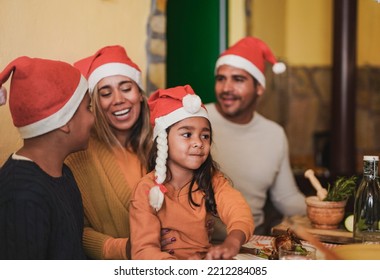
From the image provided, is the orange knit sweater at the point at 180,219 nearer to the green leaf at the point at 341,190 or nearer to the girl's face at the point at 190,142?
the girl's face at the point at 190,142

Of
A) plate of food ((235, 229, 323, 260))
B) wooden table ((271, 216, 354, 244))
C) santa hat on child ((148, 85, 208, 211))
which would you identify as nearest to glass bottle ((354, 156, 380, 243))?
wooden table ((271, 216, 354, 244))

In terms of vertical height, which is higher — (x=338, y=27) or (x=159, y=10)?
(x=338, y=27)

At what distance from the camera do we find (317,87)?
12.2 ft

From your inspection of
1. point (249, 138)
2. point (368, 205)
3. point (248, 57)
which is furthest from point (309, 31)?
point (368, 205)

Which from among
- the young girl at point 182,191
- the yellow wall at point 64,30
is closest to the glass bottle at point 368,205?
the young girl at point 182,191

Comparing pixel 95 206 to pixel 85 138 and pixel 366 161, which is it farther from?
pixel 366 161

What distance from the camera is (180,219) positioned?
47.7 inches

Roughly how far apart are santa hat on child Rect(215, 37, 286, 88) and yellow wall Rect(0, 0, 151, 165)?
1.55 ft

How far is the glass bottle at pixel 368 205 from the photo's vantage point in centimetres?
134

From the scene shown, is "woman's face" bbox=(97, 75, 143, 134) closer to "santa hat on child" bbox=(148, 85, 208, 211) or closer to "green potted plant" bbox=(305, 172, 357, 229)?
"santa hat on child" bbox=(148, 85, 208, 211)

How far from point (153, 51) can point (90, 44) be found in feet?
0.63

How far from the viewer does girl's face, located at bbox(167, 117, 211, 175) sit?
1.22 metres

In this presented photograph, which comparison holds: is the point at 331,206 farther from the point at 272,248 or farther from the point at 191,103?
the point at 191,103
